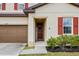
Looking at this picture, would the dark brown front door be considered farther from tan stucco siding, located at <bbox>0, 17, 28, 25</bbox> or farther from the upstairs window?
the upstairs window

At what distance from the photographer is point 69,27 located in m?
20.0

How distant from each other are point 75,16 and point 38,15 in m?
3.67

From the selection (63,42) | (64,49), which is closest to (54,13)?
(63,42)

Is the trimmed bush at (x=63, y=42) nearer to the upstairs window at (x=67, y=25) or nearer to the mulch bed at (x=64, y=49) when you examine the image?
the mulch bed at (x=64, y=49)

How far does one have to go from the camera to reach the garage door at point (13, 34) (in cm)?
→ 2781

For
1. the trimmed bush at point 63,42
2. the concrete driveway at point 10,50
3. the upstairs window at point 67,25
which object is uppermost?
the upstairs window at point 67,25

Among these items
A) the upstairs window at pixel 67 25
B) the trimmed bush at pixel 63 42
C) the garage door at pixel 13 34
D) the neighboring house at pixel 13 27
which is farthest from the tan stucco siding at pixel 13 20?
the trimmed bush at pixel 63 42

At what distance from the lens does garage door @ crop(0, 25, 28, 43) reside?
27.8 metres

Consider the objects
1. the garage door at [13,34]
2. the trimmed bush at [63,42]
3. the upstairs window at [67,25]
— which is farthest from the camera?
the garage door at [13,34]

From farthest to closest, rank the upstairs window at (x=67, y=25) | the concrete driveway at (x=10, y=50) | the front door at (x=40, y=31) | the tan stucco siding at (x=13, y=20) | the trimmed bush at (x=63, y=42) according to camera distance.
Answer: the front door at (x=40, y=31), the tan stucco siding at (x=13, y=20), the upstairs window at (x=67, y=25), the trimmed bush at (x=63, y=42), the concrete driveway at (x=10, y=50)

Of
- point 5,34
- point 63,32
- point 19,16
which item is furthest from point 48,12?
point 5,34

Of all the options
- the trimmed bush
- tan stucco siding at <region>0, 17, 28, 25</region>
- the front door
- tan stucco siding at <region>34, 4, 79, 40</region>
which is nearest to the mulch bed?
the trimmed bush

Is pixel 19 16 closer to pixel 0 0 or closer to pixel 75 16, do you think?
pixel 75 16

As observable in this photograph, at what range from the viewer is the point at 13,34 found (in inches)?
1098
